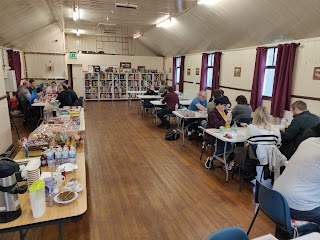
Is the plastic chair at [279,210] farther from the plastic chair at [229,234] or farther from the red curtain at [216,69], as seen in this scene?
the red curtain at [216,69]

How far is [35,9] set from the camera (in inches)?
275

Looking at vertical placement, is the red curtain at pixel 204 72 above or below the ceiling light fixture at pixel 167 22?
below

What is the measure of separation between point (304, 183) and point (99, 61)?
12.3 metres

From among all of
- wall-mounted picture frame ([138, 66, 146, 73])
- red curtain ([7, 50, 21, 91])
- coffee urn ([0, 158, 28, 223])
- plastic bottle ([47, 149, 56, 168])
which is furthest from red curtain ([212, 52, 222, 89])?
red curtain ([7, 50, 21, 91])

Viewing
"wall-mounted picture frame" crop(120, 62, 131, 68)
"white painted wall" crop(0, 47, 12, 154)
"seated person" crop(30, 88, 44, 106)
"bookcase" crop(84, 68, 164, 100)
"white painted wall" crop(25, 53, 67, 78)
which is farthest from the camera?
"wall-mounted picture frame" crop(120, 62, 131, 68)

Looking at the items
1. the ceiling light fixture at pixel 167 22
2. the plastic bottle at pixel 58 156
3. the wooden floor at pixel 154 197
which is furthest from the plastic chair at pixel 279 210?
the ceiling light fixture at pixel 167 22

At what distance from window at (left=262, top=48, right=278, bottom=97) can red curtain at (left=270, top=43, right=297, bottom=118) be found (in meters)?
0.54

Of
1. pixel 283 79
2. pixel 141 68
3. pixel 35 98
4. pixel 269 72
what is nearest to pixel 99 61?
pixel 141 68

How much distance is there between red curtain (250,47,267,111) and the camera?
20.8ft

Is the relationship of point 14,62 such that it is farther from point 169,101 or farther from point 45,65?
point 169,101

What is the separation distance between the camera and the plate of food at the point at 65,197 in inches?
70.9

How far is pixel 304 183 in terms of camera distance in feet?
6.13

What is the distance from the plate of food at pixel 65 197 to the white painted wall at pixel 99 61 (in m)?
11.4

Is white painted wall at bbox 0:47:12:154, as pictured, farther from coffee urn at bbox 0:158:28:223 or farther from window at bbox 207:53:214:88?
window at bbox 207:53:214:88
